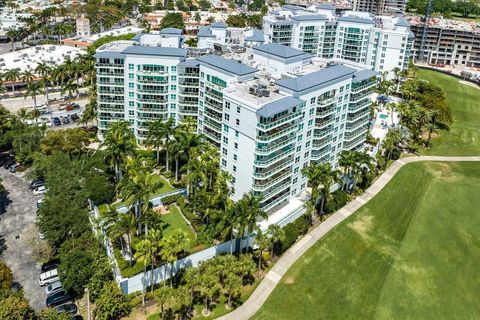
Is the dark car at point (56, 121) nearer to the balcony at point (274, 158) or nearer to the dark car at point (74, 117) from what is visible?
the dark car at point (74, 117)

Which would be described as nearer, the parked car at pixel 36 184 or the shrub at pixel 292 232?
the shrub at pixel 292 232

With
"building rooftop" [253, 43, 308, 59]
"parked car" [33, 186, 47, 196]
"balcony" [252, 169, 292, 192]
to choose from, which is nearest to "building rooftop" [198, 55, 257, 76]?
"building rooftop" [253, 43, 308, 59]

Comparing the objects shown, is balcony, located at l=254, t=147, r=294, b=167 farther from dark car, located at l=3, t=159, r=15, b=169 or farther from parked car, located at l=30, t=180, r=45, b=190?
dark car, located at l=3, t=159, r=15, b=169

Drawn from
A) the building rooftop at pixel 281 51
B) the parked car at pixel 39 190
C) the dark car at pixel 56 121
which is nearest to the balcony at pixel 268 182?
the building rooftop at pixel 281 51

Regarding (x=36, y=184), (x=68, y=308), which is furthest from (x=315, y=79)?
(x=36, y=184)

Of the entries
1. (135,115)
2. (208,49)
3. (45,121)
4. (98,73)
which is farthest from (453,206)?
(45,121)

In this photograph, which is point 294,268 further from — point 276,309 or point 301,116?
point 301,116
